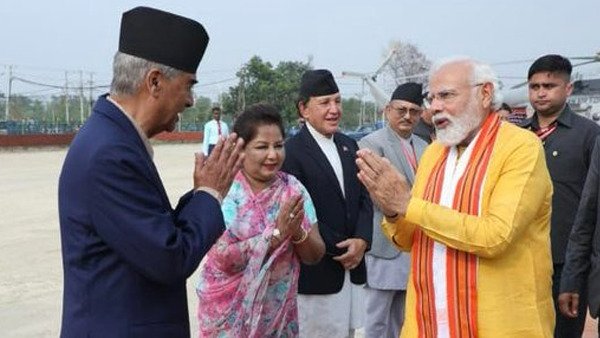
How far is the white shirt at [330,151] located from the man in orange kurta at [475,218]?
46.5 inches

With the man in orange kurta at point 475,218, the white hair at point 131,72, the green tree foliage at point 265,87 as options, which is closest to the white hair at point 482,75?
the man in orange kurta at point 475,218

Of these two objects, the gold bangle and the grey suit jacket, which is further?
the grey suit jacket

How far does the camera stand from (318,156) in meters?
3.77

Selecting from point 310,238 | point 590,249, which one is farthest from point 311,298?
point 590,249

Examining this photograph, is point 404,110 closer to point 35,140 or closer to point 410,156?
point 410,156

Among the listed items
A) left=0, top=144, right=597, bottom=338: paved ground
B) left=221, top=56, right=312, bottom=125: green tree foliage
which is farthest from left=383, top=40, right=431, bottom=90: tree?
left=0, top=144, right=597, bottom=338: paved ground

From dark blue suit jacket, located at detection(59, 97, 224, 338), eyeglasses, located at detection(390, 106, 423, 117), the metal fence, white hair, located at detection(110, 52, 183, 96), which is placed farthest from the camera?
the metal fence

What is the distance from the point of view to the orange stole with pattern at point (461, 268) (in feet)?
8.12

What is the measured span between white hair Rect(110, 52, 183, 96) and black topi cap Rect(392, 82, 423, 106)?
8.89 feet

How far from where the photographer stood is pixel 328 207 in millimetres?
3738

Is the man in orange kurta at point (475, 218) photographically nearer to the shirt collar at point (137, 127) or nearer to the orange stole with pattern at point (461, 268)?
the orange stole with pattern at point (461, 268)

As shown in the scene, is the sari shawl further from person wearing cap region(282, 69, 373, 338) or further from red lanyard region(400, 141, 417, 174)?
red lanyard region(400, 141, 417, 174)

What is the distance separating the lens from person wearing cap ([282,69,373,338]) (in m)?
3.58

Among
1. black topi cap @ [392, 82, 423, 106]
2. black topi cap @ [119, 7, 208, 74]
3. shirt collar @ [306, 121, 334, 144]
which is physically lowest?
shirt collar @ [306, 121, 334, 144]
